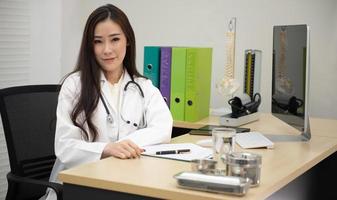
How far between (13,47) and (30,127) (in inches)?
48.6

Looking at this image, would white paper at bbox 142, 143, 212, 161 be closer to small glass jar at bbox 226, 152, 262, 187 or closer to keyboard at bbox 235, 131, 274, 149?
keyboard at bbox 235, 131, 274, 149

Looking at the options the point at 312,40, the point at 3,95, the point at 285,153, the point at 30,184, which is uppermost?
the point at 312,40

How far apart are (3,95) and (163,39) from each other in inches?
61.9

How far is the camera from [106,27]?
231 centimetres

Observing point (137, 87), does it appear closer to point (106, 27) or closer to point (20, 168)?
point (106, 27)

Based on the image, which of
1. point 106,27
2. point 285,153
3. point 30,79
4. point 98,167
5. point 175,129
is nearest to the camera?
point 98,167

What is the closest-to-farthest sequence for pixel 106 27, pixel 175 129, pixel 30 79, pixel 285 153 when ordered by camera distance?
pixel 285 153 → pixel 106 27 → pixel 175 129 → pixel 30 79

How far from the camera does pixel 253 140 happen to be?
230 centimetres

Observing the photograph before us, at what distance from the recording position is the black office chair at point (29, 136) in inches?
86.4

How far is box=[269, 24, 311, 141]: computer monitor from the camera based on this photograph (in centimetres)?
228

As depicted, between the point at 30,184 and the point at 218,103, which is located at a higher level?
the point at 218,103

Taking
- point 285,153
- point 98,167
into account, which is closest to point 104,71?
point 98,167

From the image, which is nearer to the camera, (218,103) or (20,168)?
(20,168)

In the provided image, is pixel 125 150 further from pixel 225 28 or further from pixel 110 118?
pixel 225 28
